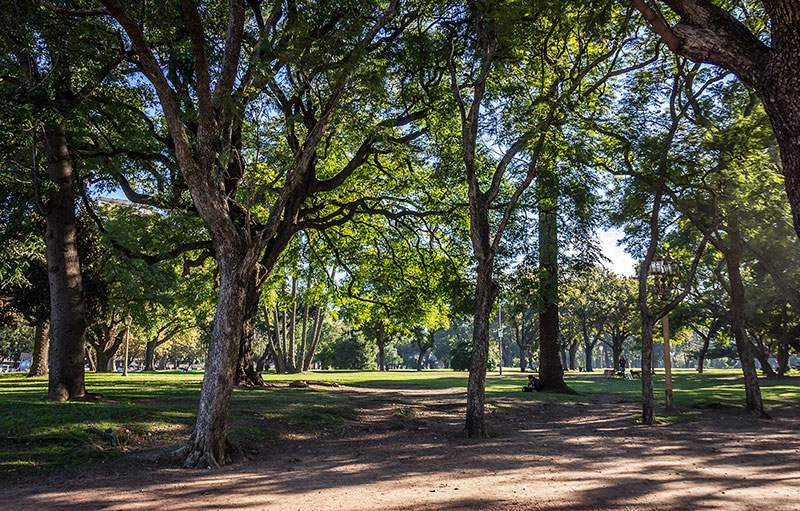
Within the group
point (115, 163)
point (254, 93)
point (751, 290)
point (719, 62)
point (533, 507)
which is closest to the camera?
point (719, 62)

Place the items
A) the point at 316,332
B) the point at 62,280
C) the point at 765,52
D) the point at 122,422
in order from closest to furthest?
the point at 765,52 → the point at 122,422 → the point at 62,280 → the point at 316,332

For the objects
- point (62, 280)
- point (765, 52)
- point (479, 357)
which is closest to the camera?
point (765, 52)

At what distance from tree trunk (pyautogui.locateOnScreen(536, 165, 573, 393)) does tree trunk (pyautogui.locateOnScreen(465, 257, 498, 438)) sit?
4.12 metres

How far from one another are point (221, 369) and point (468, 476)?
448 centimetres

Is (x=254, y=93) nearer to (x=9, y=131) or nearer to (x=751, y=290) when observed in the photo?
(x=9, y=131)

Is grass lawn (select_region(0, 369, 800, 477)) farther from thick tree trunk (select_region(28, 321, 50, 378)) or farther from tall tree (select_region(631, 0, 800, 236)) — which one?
thick tree trunk (select_region(28, 321, 50, 378))

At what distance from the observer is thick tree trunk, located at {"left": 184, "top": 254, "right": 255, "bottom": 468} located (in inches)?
344

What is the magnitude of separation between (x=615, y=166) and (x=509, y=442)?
32.6ft

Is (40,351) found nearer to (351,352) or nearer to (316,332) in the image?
(316,332)

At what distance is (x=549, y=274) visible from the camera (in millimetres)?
17766

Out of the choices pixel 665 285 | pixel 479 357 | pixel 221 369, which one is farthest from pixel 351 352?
pixel 221 369

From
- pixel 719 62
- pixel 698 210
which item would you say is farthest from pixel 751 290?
pixel 719 62

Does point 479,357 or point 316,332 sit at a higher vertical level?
point 479,357

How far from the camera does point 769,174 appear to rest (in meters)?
14.2
